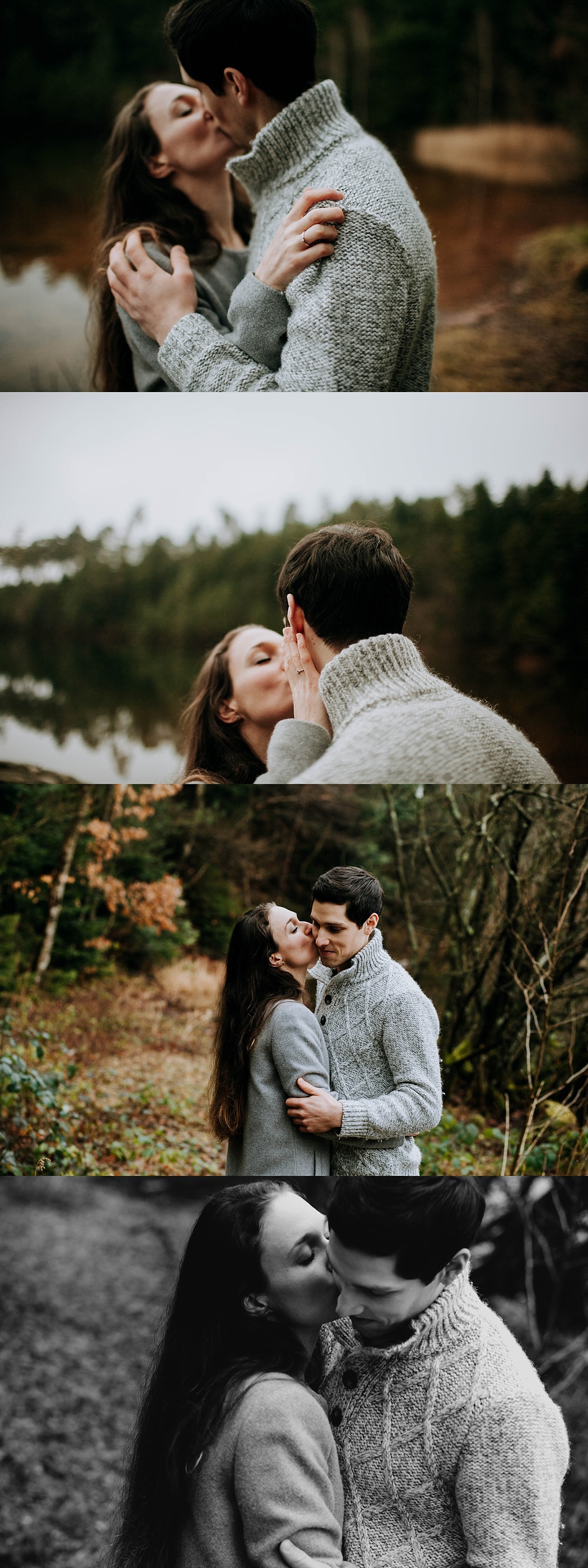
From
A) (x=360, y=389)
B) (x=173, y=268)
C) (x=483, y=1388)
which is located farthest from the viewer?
(x=173, y=268)

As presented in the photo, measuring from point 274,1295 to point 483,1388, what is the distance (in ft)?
1.18

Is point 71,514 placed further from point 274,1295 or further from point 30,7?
point 30,7

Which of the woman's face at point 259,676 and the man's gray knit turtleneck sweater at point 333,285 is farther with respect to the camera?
the woman's face at point 259,676

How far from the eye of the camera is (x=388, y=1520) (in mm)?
1834

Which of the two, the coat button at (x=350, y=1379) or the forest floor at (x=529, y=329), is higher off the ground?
the forest floor at (x=529, y=329)

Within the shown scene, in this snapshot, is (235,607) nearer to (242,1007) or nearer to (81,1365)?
(242,1007)

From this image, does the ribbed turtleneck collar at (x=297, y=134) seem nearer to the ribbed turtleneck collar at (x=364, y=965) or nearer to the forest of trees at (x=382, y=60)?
the forest of trees at (x=382, y=60)

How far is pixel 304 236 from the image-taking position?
1.86 meters

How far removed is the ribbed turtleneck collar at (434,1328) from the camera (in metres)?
1.84

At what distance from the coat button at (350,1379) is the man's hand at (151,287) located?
1.78m

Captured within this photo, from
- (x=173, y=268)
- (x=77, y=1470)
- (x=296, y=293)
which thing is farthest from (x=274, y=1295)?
(x=173, y=268)

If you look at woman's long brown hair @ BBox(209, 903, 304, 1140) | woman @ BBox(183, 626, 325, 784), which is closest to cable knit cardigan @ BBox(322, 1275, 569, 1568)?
woman's long brown hair @ BBox(209, 903, 304, 1140)

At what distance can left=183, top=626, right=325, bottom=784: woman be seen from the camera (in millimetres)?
2020

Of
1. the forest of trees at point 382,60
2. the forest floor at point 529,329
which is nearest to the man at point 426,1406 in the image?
the forest floor at point 529,329
